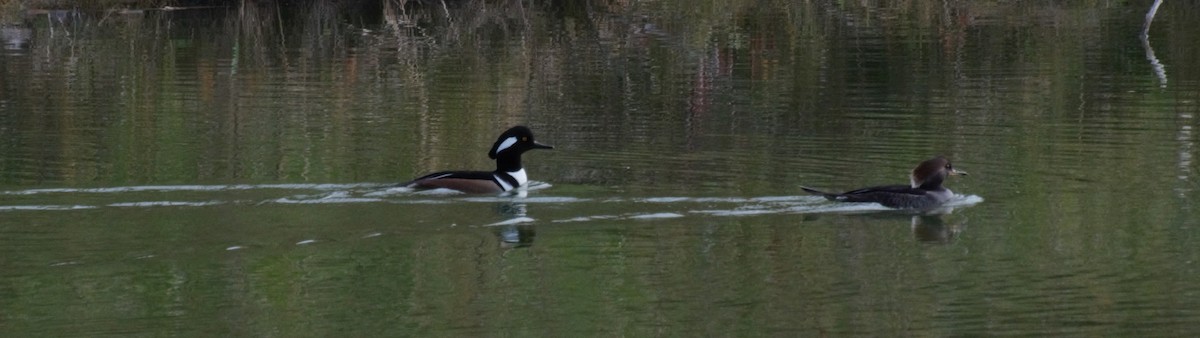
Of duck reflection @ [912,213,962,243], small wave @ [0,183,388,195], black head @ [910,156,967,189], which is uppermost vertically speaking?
black head @ [910,156,967,189]

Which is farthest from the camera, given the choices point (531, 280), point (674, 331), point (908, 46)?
point (908, 46)

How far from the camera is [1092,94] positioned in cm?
2088

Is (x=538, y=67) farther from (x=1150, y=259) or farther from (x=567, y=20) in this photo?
(x=1150, y=259)

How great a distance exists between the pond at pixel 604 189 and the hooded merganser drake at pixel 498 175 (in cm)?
17

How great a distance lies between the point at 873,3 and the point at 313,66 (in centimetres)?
1467

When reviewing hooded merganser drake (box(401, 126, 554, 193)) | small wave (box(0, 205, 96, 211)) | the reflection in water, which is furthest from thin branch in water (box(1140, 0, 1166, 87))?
small wave (box(0, 205, 96, 211))

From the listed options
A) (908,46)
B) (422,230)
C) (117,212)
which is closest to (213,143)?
(117,212)

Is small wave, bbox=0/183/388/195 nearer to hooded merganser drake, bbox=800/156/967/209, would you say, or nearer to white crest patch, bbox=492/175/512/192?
white crest patch, bbox=492/175/512/192

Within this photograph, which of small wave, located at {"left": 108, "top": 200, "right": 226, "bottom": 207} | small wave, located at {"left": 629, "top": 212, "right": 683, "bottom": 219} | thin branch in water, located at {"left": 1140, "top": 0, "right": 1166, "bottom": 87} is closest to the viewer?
small wave, located at {"left": 629, "top": 212, "right": 683, "bottom": 219}

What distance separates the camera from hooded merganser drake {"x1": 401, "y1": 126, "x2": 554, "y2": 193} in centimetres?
1416

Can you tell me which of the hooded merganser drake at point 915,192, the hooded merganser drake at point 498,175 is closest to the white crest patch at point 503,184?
the hooded merganser drake at point 498,175

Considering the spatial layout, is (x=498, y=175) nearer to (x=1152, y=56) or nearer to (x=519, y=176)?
(x=519, y=176)

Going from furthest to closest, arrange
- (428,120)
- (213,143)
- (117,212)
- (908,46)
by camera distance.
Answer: (908,46) < (428,120) < (213,143) < (117,212)

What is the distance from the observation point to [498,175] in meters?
14.5
